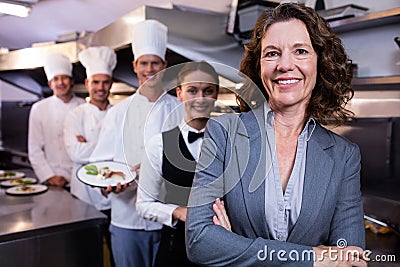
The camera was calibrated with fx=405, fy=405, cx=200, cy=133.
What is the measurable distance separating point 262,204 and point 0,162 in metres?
3.97

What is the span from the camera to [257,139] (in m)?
0.89

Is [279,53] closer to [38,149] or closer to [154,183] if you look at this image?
[154,183]

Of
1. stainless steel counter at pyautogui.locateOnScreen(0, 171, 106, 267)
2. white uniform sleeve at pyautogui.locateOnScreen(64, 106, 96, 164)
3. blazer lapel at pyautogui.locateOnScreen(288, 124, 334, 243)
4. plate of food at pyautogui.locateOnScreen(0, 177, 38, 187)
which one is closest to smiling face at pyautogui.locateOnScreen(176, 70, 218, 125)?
blazer lapel at pyautogui.locateOnScreen(288, 124, 334, 243)

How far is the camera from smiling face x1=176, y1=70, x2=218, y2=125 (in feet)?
3.98

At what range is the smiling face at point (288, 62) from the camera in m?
0.84

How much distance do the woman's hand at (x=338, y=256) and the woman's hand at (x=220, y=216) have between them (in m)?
0.18

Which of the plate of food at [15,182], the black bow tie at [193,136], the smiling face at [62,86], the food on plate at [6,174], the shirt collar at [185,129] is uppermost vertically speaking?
the smiling face at [62,86]

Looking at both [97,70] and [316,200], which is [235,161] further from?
[97,70]

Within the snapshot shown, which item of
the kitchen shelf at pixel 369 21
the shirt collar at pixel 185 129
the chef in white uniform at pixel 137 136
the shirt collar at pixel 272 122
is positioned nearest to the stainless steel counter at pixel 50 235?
the chef in white uniform at pixel 137 136

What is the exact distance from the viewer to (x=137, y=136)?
142 cm

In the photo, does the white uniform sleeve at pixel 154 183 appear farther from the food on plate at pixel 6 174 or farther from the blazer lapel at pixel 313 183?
the food on plate at pixel 6 174

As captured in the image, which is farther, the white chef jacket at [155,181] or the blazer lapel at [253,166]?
the white chef jacket at [155,181]

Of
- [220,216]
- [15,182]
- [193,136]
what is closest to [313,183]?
[220,216]

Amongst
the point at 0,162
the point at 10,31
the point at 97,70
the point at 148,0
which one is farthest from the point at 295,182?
the point at 0,162
